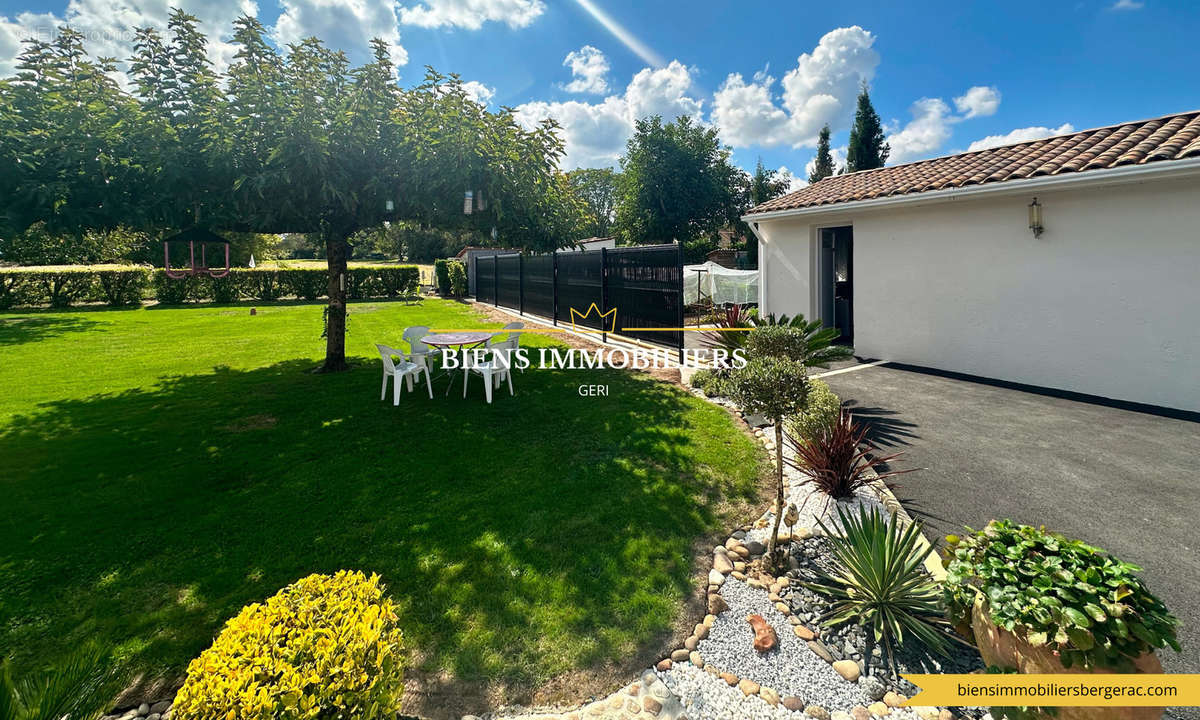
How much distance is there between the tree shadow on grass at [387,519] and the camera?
2.72m

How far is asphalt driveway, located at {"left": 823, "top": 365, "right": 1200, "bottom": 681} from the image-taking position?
324cm

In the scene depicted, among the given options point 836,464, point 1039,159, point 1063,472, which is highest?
point 1039,159

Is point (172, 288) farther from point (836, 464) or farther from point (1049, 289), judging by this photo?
point (1049, 289)

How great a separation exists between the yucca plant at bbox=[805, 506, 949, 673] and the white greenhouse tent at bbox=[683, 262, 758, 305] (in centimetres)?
1317

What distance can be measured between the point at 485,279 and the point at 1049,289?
817 inches

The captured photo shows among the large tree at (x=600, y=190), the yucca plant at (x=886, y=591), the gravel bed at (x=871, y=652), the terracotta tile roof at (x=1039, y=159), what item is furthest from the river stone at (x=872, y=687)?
the large tree at (x=600, y=190)

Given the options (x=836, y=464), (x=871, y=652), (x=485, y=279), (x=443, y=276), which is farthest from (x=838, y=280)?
(x=443, y=276)

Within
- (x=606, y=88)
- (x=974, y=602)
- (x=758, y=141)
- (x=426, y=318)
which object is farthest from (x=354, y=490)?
(x=758, y=141)

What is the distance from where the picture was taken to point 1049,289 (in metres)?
7.03

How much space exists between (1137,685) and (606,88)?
806 inches

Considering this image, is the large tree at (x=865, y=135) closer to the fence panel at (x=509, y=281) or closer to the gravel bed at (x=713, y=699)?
the fence panel at (x=509, y=281)

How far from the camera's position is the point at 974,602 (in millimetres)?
2279

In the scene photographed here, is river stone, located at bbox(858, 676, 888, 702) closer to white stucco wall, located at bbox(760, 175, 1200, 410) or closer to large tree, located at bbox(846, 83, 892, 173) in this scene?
white stucco wall, located at bbox(760, 175, 1200, 410)

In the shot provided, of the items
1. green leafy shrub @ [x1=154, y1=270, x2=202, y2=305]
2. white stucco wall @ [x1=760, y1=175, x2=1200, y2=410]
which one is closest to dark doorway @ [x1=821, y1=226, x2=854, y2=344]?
white stucco wall @ [x1=760, y1=175, x2=1200, y2=410]
